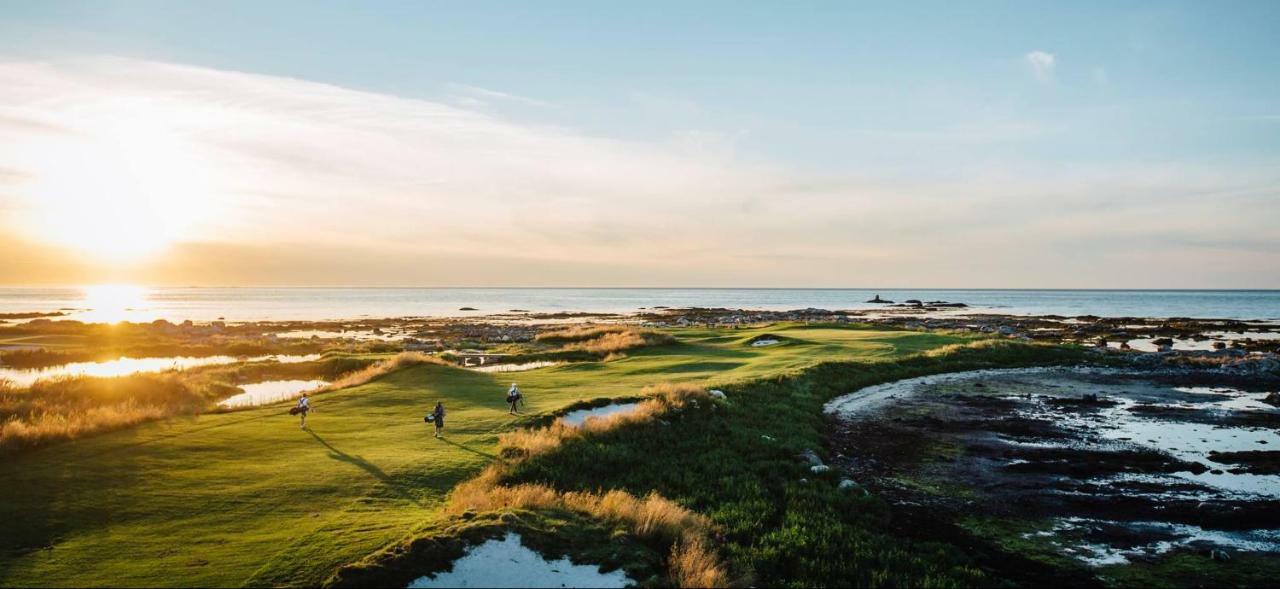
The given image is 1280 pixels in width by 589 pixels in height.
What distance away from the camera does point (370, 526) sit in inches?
412

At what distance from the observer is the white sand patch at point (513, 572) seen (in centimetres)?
843

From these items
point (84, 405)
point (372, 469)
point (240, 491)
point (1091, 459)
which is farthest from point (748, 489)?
point (84, 405)

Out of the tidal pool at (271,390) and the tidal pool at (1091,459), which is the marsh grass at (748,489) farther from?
the tidal pool at (271,390)

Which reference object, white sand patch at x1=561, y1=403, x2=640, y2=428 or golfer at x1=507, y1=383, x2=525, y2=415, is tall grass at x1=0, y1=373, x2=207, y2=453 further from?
white sand patch at x1=561, y1=403, x2=640, y2=428

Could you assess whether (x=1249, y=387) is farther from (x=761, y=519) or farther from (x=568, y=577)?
(x=568, y=577)

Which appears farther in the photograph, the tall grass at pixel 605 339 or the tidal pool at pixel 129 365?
the tall grass at pixel 605 339

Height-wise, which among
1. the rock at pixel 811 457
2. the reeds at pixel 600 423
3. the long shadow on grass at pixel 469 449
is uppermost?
the reeds at pixel 600 423

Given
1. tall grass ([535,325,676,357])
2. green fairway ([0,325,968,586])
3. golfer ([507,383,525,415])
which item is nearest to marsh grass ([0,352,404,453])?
green fairway ([0,325,968,586])

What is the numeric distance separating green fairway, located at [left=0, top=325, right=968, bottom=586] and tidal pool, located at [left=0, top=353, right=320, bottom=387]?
28.4 meters

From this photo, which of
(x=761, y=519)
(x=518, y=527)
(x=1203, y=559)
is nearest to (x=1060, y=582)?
(x=1203, y=559)

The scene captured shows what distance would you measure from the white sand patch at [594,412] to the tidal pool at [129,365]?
30.3 metres

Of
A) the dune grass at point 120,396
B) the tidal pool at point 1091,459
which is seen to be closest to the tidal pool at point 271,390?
the dune grass at point 120,396

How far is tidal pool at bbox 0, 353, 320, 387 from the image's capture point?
4203 centimetres

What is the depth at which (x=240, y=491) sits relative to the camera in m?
12.0
